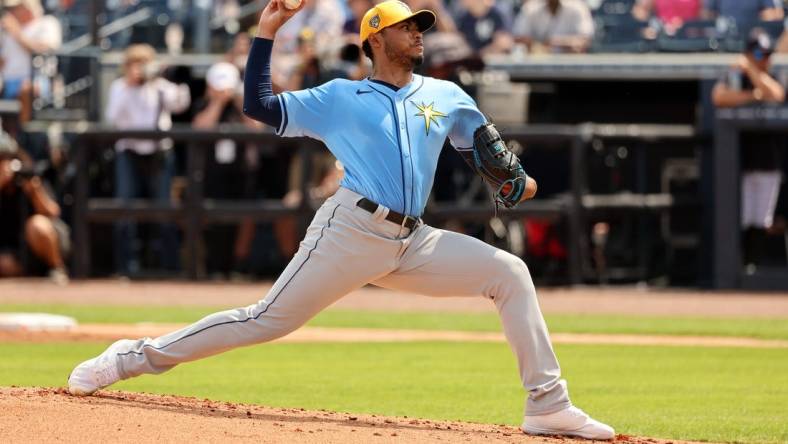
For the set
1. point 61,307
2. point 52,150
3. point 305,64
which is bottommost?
point 61,307

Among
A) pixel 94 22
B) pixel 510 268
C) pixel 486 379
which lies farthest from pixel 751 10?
pixel 510 268

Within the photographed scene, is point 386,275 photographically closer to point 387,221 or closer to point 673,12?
point 387,221

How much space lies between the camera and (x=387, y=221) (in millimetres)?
5754

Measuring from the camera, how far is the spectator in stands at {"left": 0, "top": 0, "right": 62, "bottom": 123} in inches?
617

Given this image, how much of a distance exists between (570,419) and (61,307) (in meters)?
8.22

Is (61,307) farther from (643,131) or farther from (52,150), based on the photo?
(643,131)

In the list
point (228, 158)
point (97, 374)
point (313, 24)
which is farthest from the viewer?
point (313, 24)

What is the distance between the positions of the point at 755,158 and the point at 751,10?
5.67 ft

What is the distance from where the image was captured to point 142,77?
14859mm

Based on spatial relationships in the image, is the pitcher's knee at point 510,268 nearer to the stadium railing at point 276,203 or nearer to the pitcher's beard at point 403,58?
the pitcher's beard at point 403,58

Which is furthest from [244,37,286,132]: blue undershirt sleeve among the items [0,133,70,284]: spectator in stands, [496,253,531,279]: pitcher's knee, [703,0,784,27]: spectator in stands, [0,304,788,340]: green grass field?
[703,0,784,27]: spectator in stands

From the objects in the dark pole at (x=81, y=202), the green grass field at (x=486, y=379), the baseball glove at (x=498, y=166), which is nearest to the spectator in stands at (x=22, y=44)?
the dark pole at (x=81, y=202)

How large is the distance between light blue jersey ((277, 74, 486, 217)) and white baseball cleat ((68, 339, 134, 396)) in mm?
1212

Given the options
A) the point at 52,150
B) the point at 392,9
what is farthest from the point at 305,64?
the point at 392,9
